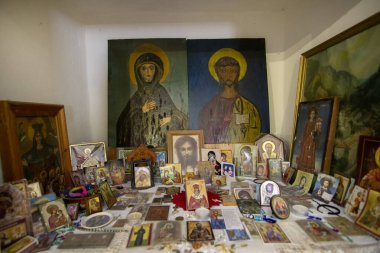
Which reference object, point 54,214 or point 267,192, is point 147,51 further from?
point 267,192

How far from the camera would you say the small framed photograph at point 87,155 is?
5.09ft

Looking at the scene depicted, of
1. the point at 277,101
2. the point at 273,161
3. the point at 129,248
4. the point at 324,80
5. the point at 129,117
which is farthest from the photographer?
the point at 277,101

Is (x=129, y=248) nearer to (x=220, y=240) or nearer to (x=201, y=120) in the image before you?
(x=220, y=240)

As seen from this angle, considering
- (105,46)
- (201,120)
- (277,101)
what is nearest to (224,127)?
(201,120)

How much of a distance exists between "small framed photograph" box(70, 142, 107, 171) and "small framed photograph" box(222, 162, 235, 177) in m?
1.03

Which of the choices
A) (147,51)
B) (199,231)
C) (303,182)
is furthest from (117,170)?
(303,182)

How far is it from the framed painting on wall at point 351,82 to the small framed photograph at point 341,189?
62 millimetres

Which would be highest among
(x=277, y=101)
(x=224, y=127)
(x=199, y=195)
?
(x=277, y=101)

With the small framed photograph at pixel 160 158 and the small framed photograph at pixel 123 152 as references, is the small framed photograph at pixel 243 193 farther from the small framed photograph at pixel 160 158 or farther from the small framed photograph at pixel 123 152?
the small framed photograph at pixel 123 152

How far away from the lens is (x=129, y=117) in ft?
6.07

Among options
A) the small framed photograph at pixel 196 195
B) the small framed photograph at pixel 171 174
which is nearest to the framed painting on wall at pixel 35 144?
the small framed photograph at pixel 171 174

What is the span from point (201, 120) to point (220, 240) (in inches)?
43.7

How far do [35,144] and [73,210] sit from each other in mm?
497

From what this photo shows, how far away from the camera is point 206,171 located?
1.66 metres
